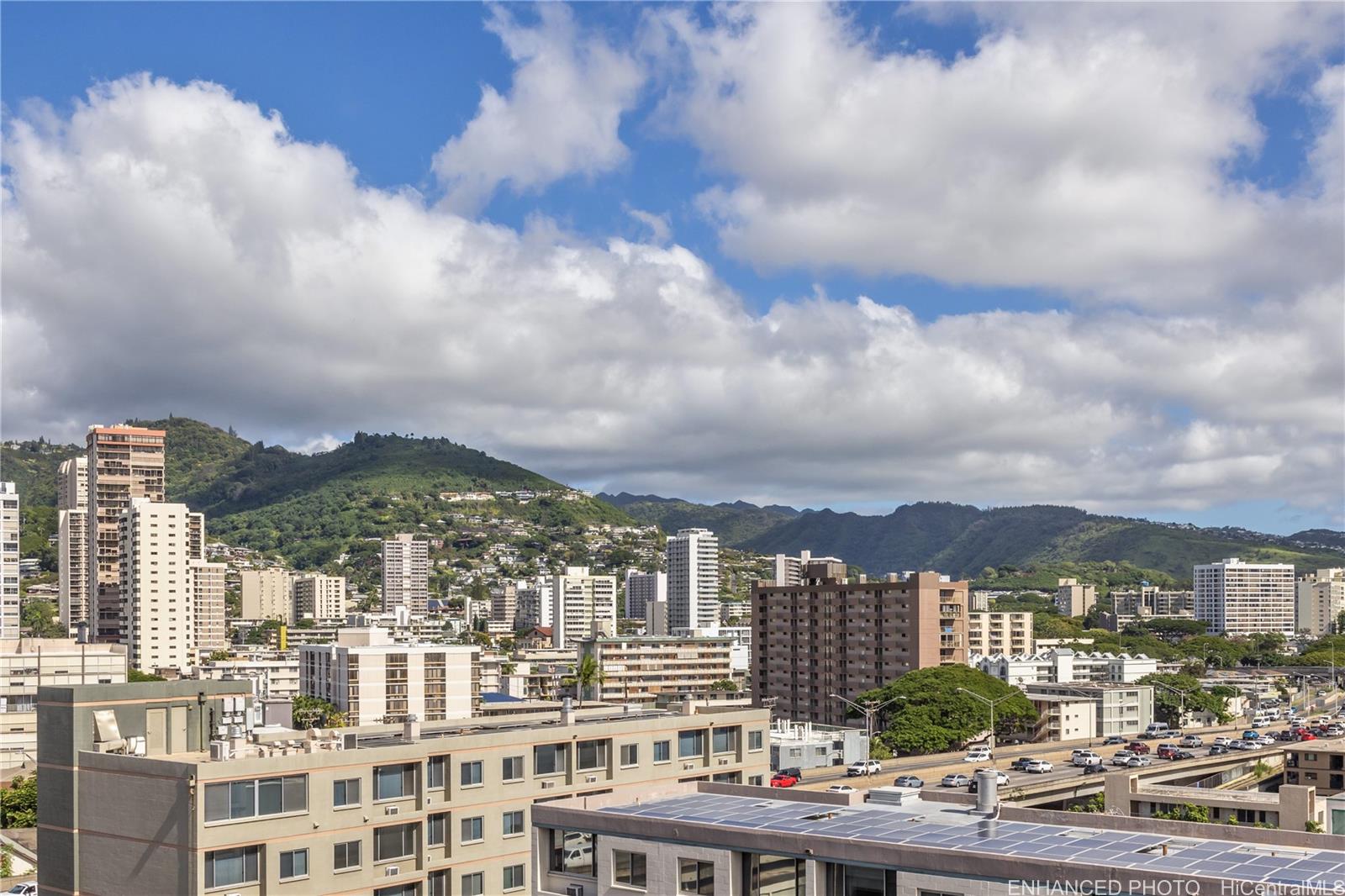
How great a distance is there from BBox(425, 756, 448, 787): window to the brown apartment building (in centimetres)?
13298

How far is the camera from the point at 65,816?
135ft

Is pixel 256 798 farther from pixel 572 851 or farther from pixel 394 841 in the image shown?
pixel 572 851

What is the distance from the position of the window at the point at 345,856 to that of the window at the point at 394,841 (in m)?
0.85

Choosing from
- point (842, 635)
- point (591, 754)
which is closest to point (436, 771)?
point (591, 754)

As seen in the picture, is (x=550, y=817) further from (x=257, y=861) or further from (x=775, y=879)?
(x=257, y=861)

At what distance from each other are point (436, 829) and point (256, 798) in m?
7.54

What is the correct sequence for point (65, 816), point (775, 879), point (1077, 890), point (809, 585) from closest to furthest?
point (1077, 890) < point (775, 879) < point (65, 816) < point (809, 585)

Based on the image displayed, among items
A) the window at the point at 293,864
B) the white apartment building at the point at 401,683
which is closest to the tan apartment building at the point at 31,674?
the white apartment building at the point at 401,683

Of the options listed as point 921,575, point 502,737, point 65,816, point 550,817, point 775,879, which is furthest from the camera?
point 921,575

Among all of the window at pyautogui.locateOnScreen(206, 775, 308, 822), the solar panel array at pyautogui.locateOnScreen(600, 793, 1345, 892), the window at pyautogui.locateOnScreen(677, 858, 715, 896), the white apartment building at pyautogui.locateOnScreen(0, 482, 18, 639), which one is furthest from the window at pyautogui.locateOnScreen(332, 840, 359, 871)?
the white apartment building at pyautogui.locateOnScreen(0, 482, 18, 639)

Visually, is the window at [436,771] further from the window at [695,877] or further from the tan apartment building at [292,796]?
the window at [695,877]

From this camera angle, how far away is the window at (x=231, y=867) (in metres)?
37.6

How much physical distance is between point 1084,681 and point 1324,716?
32.7 metres

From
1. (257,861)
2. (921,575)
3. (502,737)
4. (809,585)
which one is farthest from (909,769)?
Result: (257,861)
